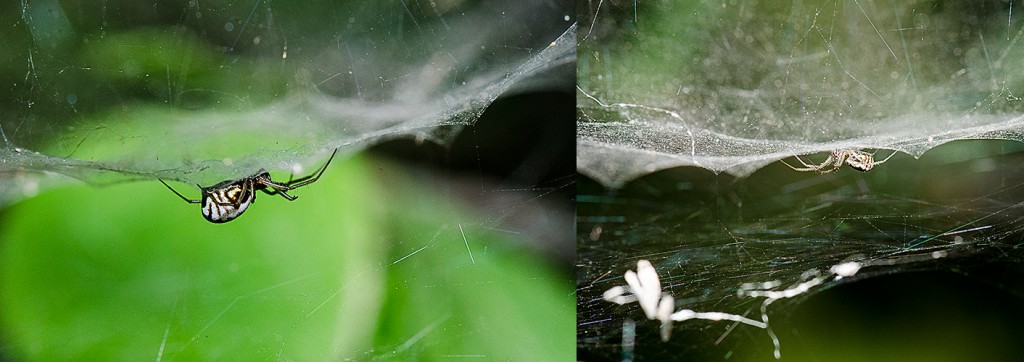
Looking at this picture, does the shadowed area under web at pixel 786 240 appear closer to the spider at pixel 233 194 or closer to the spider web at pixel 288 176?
the spider web at pixel 288 176

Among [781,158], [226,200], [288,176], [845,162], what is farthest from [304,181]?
[845,162]

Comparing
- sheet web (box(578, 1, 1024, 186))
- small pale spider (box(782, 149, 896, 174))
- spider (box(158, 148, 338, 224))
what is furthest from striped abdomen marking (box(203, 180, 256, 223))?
small pale spider (box(782, 149, 896, 174))

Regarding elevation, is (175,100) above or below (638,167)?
above

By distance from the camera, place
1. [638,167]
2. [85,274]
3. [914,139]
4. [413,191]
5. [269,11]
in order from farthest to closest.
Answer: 1. [914,139]
2. [638,167]
3. [413,191]
4. [269,11]
5. [85,274]

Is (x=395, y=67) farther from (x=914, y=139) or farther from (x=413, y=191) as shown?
(x=914, y=139)

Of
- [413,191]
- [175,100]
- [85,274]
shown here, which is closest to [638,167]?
[413,191]

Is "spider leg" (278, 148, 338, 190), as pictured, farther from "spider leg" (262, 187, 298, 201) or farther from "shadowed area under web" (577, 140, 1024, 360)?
"shadowed area under web" (577, 140, 1024, 360)

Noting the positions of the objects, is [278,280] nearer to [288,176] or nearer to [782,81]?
[288,176]
